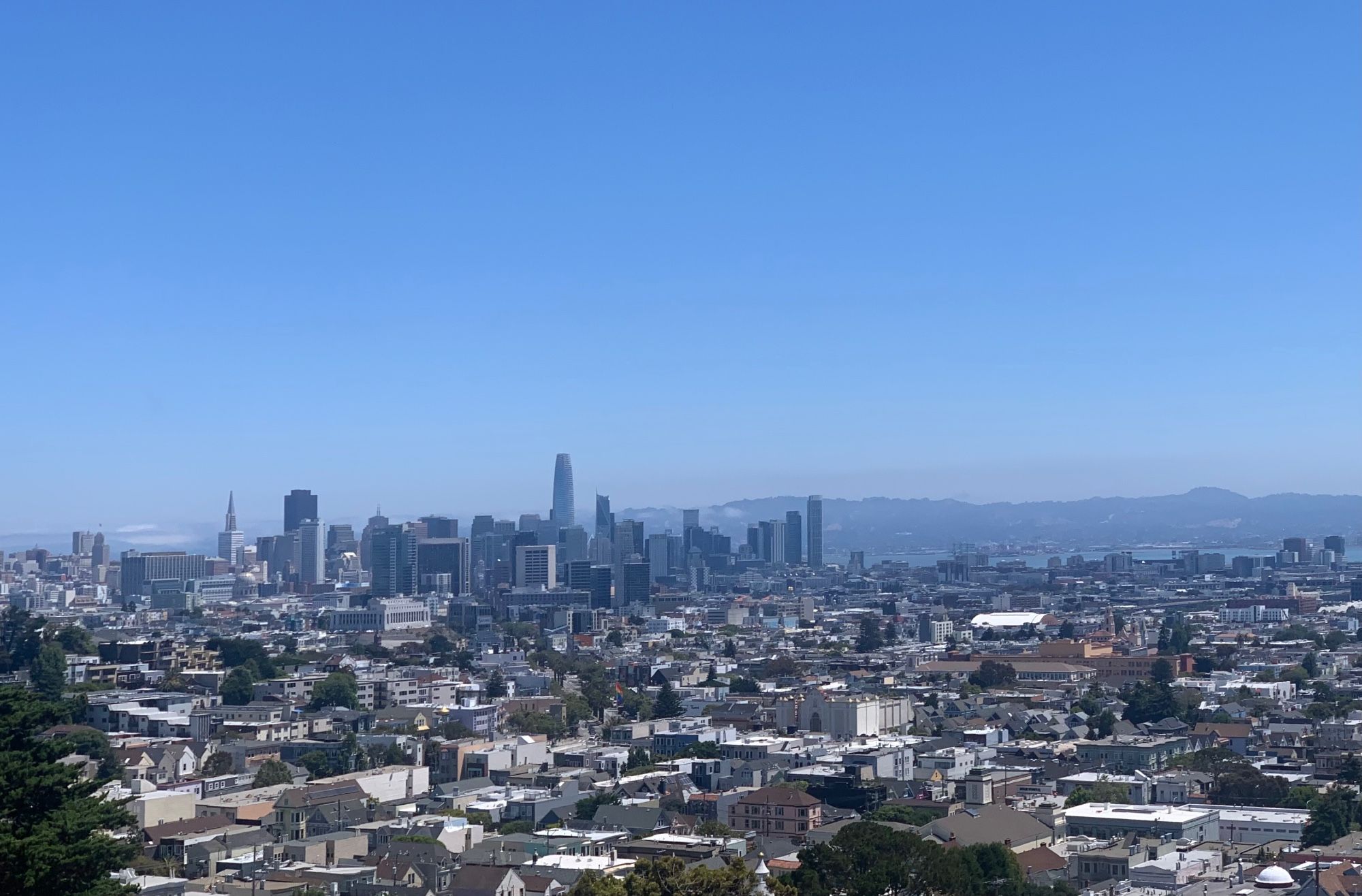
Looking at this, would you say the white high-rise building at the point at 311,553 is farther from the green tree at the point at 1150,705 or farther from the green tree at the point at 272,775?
the green tree at the point at 272,775

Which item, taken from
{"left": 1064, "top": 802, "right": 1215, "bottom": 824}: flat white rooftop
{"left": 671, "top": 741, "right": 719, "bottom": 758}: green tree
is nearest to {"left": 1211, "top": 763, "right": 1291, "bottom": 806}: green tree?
{"left": 1064, "top": 802, "right": 1215, "bottom": 824}: flat white rooftop

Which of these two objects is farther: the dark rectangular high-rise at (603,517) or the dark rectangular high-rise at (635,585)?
the dark rectangular high-rise at (603,517)

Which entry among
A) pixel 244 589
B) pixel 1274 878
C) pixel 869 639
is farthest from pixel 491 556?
pixel 1274 878

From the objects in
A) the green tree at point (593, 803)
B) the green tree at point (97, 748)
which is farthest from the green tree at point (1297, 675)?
the green tree at point (97, 748)

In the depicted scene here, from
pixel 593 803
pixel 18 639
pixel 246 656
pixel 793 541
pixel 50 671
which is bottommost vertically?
pixel 593 803

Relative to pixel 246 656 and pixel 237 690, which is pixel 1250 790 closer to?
pixel 237 690

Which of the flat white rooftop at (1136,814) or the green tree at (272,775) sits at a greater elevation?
the flat white rooftop at (1136,814)

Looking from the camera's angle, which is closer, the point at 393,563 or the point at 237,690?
the point at 237,690

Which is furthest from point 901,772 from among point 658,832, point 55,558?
point 55,558
